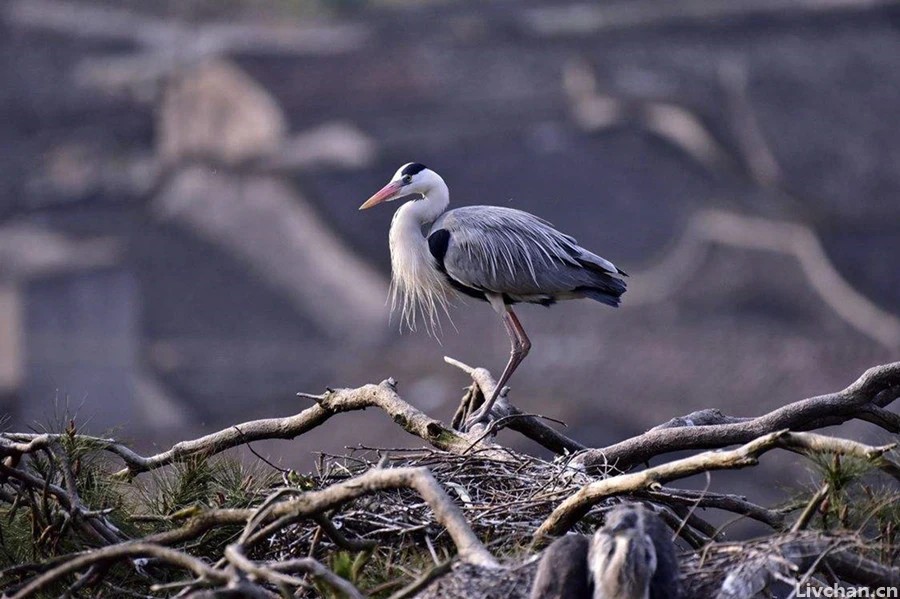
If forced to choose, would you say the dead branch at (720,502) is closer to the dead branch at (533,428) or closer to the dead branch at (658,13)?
the dead branch at (533,428)

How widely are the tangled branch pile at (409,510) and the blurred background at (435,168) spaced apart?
9.35 metres

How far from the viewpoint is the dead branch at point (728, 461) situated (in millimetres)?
2994

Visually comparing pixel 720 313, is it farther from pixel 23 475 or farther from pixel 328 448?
pixel 23 475

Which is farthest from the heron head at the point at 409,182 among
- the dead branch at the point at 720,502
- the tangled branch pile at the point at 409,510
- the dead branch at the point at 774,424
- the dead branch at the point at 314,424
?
the dead branch at the point at 720,502

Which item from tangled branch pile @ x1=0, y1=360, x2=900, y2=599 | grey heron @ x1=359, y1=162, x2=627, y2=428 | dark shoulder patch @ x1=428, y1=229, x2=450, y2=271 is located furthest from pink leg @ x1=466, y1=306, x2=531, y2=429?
tangled branch pile @ x1=0, y1=360, x2=900, y2=599

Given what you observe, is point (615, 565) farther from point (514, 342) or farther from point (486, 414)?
point (514, 342)

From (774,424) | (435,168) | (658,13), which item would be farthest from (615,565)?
(658,13)

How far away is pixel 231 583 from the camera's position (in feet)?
9.05

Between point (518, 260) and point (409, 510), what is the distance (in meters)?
2.21

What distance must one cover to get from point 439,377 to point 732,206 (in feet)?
10.8

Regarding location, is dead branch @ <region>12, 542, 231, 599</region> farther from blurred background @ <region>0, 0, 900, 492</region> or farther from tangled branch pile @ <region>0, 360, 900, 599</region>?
blurred background @ <region>0, 0, 900, 492</region>

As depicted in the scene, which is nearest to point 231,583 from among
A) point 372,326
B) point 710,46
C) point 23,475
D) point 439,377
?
point 23,475

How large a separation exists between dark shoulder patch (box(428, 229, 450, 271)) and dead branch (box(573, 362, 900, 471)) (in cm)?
189

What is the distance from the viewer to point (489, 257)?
228 inches
